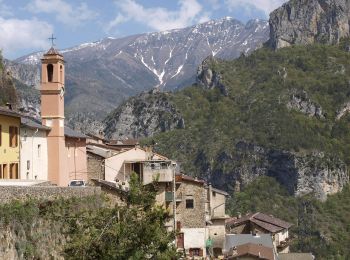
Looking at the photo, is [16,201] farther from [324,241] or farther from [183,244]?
[324,241]

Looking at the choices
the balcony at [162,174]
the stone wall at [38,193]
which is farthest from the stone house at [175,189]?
the stone wall at [38,193]

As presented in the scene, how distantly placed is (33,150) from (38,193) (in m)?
17.6

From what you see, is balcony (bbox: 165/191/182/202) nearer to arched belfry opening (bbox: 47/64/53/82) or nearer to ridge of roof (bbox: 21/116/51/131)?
ridge of roof (bbox: 21/116/51/131)

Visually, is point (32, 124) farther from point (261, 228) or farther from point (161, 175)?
point (261, 228)

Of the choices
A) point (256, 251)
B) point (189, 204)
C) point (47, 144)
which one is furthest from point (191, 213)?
point (47, 144)

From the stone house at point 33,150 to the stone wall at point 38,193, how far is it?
11071mm

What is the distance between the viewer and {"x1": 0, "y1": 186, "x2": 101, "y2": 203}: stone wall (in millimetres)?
26170

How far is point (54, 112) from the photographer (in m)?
48.4

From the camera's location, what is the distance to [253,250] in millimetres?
54375

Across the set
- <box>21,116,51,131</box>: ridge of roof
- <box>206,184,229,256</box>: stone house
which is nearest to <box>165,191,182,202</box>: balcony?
<box>206,184,229,256</box>: stone house

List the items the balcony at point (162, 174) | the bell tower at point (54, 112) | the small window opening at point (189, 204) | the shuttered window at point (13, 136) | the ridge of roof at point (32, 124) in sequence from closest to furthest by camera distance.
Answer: the shuttered window at point (13, 136)
the ridge of roof at point (32, 124)
the bell tower at point (54, 112)
the balcony at point (162, 174)
the small window opening at point (189, 204)

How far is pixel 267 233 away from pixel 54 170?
26.1 metres

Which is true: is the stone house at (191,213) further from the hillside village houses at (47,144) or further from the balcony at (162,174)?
the hillside village houses at (47,144)

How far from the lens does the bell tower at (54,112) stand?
4803 centimetres
